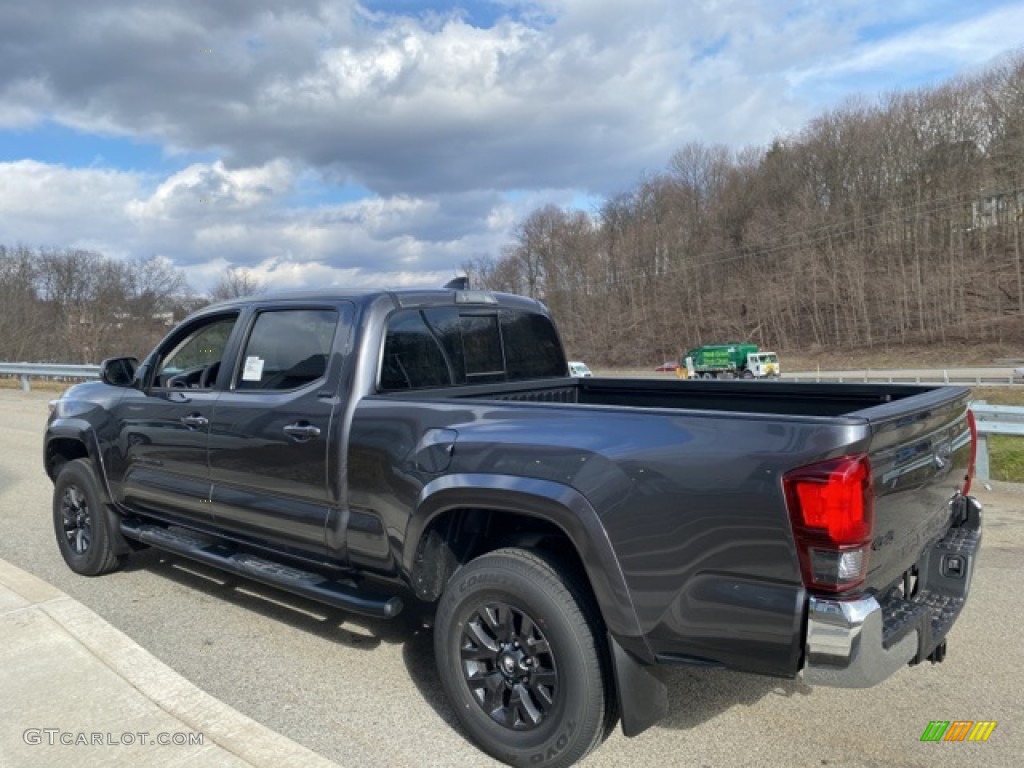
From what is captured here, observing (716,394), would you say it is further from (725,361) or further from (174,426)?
(725,361)

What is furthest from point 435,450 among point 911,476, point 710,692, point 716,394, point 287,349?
point 716,394

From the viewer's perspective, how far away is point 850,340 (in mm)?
59906

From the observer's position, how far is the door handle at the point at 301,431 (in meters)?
3.88

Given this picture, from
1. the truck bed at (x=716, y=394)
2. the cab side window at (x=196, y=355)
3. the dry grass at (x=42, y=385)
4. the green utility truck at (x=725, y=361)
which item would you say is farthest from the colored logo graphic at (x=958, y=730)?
the green utility truck at (x=725, y=361)

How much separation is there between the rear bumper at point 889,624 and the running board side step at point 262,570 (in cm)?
189

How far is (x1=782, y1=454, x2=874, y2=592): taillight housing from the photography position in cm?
246

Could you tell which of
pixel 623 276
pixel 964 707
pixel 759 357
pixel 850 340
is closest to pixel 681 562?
pixel 964 707

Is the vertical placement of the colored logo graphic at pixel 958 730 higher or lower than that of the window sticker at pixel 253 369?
lower

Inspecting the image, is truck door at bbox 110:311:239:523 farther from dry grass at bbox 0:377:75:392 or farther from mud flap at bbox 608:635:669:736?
dry grass at bbox 0:377:75:392

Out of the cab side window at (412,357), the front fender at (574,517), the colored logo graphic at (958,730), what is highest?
the cab side window at (412,357)

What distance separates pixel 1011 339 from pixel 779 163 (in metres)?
30.1

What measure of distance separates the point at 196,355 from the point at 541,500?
9.93 ft

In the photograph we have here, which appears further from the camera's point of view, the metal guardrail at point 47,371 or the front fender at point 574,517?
the metal guardrail at point 47,371

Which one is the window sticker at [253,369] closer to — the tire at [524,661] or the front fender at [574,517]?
the front fender at [574,517]
